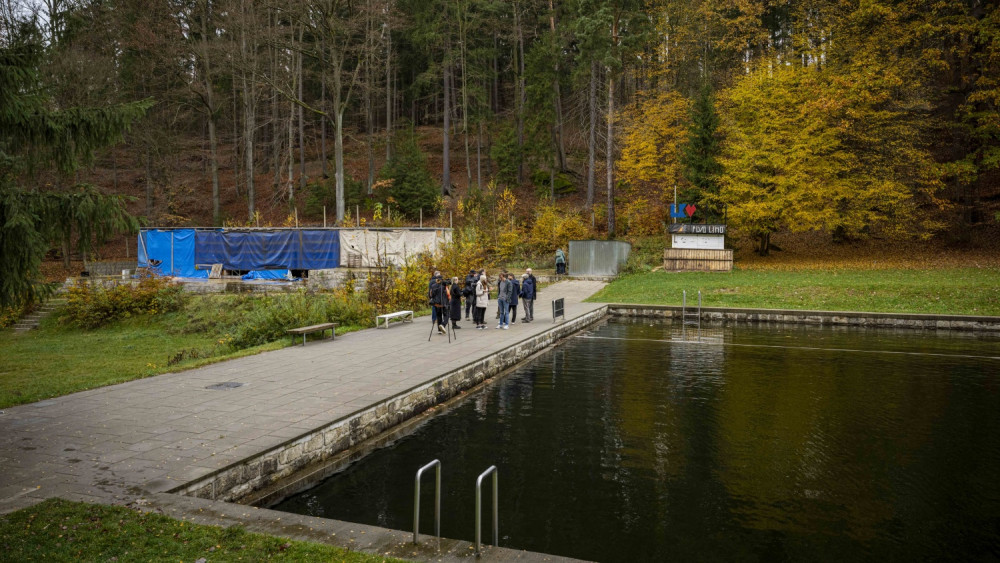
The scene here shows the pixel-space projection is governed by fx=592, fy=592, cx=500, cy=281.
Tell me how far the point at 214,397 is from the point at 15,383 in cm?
533

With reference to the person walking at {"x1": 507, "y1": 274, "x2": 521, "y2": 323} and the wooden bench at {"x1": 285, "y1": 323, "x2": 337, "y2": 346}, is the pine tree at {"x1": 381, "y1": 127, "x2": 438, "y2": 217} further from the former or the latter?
the wooden bench at {"x1": 285, "y1": 323, "x2": 337, "y2": 346}

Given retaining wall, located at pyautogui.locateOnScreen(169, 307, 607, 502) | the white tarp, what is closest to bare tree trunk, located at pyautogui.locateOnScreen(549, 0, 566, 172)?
the white tarp

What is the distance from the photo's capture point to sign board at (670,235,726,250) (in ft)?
102

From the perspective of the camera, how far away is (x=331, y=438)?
776cm

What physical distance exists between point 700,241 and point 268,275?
70.8 feet

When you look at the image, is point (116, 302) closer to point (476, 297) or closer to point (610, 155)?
point (476, 297)

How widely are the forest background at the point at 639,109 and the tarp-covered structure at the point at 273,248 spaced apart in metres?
3.20

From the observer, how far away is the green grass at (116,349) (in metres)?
11.3

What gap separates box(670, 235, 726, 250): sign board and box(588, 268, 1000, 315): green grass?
2371 mm

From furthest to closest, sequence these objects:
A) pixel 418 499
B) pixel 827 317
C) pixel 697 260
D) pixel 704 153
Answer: pixel 704 153 → pixel 697 260 → pixel 827 317 → pixel 418 499

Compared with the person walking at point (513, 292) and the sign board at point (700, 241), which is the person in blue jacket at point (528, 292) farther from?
the sign board at point (700, 241)

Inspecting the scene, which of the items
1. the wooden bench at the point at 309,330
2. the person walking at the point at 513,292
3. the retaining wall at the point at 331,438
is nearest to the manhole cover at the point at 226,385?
the retaining wall at the point at 331,438

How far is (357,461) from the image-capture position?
783 centimetres

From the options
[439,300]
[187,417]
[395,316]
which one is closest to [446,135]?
[395,316]
